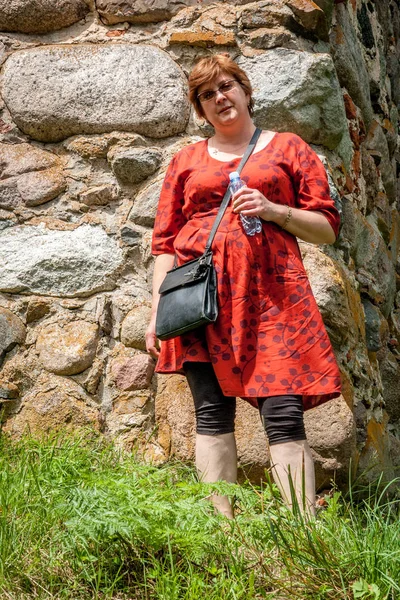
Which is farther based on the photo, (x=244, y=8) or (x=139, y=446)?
(x=244, y=8)

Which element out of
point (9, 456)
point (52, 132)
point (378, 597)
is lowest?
point (9, 456)

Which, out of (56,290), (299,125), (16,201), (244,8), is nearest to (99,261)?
(56,290)

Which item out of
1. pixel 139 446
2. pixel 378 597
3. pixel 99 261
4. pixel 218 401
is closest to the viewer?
pixel 378 597

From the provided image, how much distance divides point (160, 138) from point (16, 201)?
0.64 meters

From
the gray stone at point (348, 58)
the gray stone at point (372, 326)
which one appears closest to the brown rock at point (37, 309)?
the gray stone at point (372, 326)

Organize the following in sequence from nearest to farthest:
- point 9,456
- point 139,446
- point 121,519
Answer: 1. point 121,519
2. point 9,456
3. point 139,446

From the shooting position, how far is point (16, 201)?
3.09 metres

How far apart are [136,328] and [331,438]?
83 cm

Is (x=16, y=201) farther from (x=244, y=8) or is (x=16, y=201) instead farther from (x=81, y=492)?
(x=81, y=492)

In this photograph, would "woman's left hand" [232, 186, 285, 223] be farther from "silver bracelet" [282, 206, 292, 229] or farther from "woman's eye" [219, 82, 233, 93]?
"woman's eye" [219, 82, 233, 93]

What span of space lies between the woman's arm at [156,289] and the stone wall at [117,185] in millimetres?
384

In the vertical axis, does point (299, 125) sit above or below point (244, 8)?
below

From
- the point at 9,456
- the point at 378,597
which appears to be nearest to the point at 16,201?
the point at 9,456

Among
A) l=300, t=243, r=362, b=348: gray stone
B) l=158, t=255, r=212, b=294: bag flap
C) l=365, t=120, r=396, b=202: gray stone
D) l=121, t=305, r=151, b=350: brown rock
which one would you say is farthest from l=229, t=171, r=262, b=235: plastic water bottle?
l=365, t=120, r=396, b=202: gray stone
